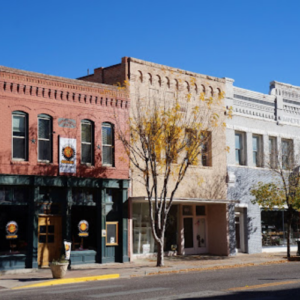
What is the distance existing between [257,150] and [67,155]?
41.4ft

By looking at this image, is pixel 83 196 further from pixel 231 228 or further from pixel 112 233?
pixel 231 228

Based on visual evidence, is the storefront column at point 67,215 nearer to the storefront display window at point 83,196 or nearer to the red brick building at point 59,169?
the red brick building at point 59,169

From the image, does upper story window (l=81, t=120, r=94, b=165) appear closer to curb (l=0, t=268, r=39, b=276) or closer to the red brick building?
the red brick building

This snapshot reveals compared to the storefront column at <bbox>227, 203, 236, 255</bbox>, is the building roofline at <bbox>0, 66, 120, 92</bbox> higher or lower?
higher

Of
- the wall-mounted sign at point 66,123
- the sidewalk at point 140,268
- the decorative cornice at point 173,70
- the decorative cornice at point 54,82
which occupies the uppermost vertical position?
the decorative cornice at point 173,70

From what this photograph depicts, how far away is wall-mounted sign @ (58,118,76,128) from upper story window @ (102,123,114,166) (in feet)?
5.50

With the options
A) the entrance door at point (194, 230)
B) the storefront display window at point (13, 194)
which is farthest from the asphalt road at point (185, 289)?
the entrance door at point (194, 230)

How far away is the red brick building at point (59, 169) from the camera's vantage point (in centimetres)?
2192

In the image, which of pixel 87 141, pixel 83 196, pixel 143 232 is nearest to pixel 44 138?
pixel 87 141

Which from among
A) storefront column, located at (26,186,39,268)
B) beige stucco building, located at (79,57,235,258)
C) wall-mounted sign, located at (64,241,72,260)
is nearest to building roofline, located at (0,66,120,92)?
beige stucco building, located at (79,57,235,258)

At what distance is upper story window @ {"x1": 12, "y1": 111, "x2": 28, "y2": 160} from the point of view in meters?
22.2

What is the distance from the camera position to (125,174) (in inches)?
989

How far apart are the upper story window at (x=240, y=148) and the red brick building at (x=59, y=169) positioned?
25.8 ft

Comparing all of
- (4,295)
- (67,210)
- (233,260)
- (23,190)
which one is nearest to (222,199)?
(233,260)
